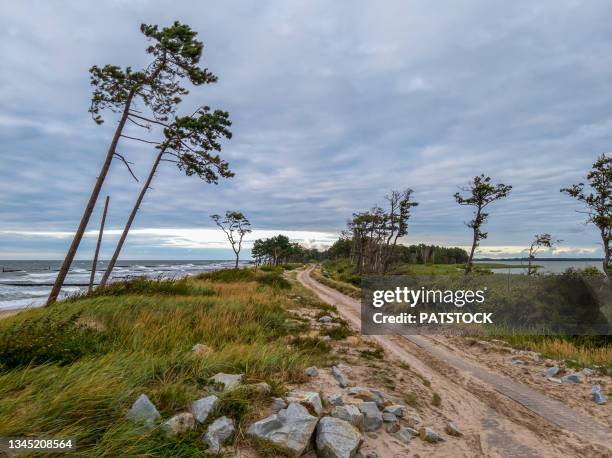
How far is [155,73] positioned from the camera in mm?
14000

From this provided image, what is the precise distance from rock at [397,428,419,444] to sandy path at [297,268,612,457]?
0.88m

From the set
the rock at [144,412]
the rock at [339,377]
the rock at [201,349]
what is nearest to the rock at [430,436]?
the rock at [339,377]

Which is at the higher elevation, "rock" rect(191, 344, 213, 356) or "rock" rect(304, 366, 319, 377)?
"rock" rect(191, 344, 213, 356)

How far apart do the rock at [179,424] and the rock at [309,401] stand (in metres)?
1.35

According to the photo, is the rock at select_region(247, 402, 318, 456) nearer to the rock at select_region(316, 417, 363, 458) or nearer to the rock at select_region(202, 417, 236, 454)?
the rock at select_region(316, 417, 363, 458)

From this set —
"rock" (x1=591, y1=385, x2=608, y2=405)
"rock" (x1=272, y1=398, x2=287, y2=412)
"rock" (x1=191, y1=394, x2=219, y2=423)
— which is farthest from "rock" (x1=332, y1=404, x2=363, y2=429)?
"rock" (x1=591, y1=385, x2=608, y2=405)

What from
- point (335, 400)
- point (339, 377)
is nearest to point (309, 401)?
point (335, 400)

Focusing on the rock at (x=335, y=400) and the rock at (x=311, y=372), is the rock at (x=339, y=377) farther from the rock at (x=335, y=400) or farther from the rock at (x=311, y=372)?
the rock at (x=335, y=400)

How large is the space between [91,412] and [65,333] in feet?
9.02

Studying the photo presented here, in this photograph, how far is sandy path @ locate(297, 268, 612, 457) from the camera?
15.0 feet

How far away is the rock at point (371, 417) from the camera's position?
14.9 ft

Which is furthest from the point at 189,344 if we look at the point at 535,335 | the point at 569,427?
the point at 535,335

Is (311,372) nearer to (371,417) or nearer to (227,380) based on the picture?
(371,417)

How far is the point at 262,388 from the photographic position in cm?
459
